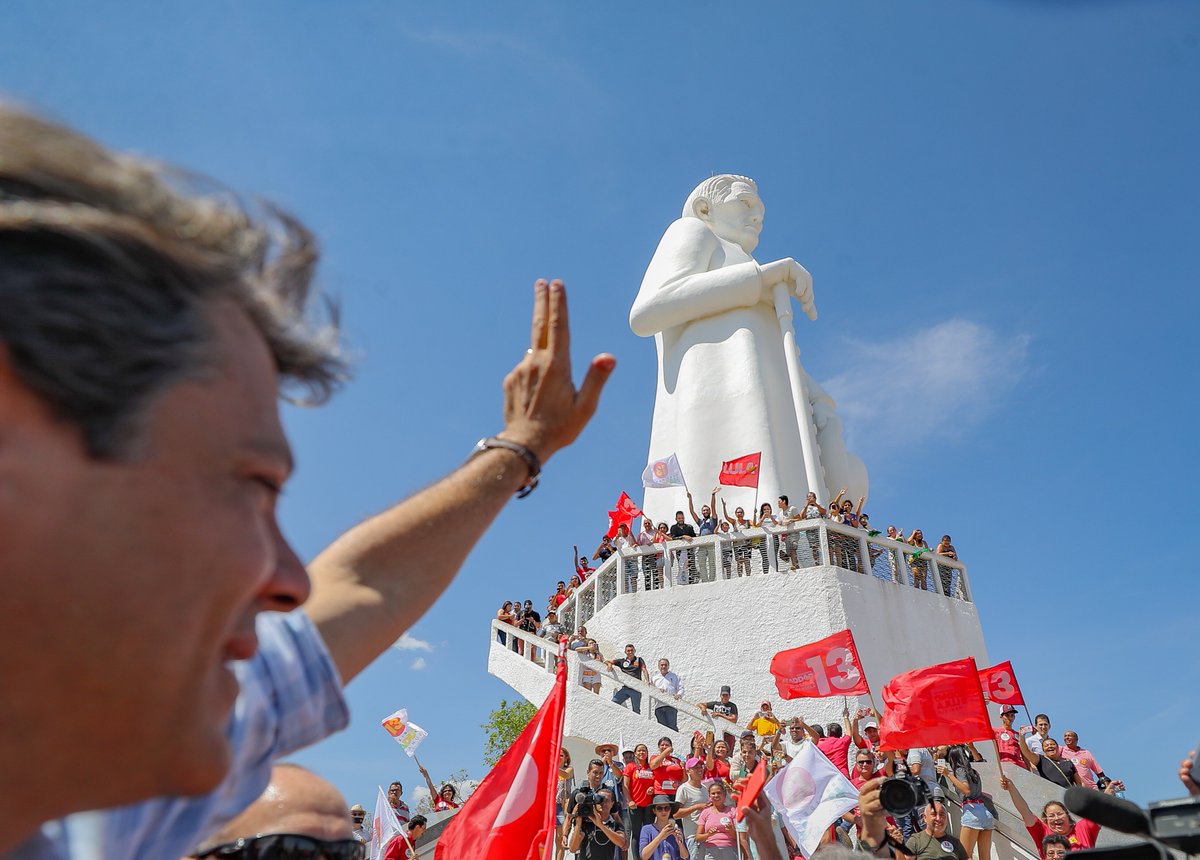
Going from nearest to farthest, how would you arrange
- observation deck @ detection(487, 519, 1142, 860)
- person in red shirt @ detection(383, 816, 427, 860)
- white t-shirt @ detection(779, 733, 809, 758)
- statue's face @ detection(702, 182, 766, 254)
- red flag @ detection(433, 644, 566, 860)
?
red flag @ detection(433, 644, 566, 860)
person in red shirt @ detection(383, 816, 427, 860)
white t-shirt @ detection(779, 733, 809, 758)
observation deck @ detection(487, 519, 1142, 860)
statue's face @ detection(702, 182, 766, 254)

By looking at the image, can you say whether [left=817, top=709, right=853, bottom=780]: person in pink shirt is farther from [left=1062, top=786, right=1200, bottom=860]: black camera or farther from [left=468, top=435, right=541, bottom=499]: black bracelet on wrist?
[left=468, top=435, right=541, bottom=499]: black bracelet on wrist

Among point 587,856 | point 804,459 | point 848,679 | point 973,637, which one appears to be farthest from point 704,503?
point 587,856

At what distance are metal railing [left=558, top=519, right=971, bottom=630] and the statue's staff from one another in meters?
2.54

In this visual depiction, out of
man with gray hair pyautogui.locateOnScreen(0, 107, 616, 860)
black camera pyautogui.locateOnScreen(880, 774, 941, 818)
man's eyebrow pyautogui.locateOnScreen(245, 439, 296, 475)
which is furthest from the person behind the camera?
black camera pyautogui.locateOnScreen(880, 774, 941, 818)

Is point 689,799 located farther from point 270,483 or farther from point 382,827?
point 270,483

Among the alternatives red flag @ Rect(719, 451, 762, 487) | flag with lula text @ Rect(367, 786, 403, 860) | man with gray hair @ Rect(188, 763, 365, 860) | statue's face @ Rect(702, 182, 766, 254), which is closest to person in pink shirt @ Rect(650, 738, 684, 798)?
flag with lula text @ Rect(367, 786, 403, 860)

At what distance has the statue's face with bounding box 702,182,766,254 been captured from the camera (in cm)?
2502

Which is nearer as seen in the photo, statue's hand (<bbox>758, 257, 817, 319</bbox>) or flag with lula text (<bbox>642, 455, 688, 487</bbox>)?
flag with lula text (<bbox>642, 455, 688, 487</bbox>)

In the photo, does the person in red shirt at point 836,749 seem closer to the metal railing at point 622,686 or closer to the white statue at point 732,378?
the metal railing at point 622,686

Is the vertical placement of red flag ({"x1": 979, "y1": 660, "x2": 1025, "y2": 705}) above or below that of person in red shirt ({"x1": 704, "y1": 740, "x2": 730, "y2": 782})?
above

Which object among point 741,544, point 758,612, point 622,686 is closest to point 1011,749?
point 622,686

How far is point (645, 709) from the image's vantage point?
14.0 m

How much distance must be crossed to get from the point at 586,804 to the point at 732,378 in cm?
1506

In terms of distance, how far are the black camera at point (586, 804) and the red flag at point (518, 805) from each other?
249 cm
